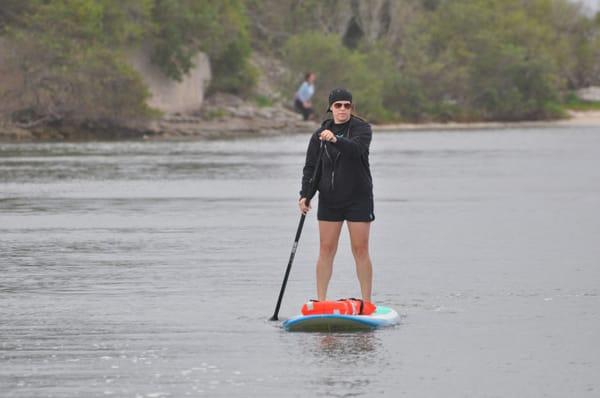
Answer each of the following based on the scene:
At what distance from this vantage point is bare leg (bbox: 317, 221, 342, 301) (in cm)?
1209

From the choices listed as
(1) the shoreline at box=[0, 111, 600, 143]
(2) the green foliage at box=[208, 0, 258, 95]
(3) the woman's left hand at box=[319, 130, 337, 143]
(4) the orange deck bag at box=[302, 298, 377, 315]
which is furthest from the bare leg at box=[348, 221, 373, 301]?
(2) the green foliage at box=[208, 0, 258, 95]

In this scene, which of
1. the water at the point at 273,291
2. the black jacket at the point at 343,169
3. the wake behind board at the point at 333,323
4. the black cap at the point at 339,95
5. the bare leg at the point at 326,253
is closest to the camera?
the water at the point at 273,291

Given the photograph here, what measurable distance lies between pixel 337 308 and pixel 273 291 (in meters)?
2.19

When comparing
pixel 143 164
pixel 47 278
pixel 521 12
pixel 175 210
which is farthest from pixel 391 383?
pixel 521 12

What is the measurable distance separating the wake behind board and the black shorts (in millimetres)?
834

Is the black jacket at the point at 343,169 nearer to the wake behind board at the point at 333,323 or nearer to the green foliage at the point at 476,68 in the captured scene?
the wake behind board at the point at 333,323

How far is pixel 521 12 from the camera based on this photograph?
96.1m

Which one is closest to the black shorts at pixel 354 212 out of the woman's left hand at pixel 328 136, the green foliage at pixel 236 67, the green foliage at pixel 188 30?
the woman's left hand at pixel 328 136

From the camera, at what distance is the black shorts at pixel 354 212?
1198 centimetres

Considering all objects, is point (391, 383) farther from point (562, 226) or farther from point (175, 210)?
point (175, 210)

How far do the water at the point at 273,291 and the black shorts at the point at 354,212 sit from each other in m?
0.83

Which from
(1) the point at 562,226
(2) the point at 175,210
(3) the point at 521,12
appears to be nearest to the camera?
(1) the point at 562,226

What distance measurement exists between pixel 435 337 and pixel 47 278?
4.77m

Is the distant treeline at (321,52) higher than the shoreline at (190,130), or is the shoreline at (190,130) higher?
the distant treeline at (321,52)
